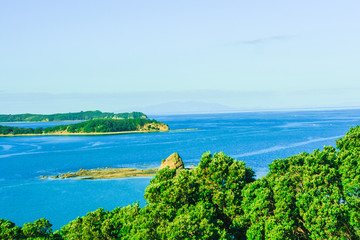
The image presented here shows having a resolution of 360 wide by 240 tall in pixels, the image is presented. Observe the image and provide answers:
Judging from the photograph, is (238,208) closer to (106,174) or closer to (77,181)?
(77,181)

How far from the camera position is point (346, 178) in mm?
26141

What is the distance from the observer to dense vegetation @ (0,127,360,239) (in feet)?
73.9

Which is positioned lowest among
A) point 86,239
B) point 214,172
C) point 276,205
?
point 86,239

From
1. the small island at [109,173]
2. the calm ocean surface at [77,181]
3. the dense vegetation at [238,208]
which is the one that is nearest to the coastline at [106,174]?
the small island at [109,173]

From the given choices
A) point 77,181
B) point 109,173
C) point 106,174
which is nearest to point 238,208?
point 77,181

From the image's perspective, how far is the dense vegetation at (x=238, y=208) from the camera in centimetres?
2253

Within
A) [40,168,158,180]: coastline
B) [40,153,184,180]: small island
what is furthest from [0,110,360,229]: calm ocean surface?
[40,153,184,180]: small island

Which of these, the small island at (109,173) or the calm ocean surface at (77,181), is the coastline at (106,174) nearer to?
the small island at (109,173)

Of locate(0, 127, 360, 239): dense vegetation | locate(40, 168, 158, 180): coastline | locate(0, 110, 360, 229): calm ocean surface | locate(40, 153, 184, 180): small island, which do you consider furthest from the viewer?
locate(40, 168, 158, 180): coastline

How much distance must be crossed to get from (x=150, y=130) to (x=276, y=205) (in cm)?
17416

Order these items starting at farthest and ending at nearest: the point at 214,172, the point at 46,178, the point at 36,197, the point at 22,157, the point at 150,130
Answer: the point at 150,130
the point at 22,157
the point at 46,178
the point at 36,197
the point at 214,172

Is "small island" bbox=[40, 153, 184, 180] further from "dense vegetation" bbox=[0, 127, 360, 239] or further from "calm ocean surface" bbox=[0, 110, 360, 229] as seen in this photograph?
"dense vegetation" bbox=[0, 127, 360, 239]

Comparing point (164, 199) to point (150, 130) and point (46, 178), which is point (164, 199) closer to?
point (46, 178)

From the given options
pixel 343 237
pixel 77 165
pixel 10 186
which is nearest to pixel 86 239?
pixel 343 237
